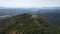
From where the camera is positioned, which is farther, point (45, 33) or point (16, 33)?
point (45, 33)

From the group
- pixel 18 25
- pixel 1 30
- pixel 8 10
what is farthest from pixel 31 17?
pixel 8 10

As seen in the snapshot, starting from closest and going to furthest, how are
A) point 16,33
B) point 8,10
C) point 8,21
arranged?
point 16,33 → point 8,21 → point 8,10

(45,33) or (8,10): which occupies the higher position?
(8,10)

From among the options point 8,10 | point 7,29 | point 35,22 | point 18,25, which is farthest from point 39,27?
point 8,10

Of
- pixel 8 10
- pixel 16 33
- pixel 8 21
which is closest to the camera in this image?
pixel 16 33

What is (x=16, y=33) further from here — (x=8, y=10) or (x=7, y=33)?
(x=8, y=10)

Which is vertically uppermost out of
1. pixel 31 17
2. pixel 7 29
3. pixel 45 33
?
pixel 31 17

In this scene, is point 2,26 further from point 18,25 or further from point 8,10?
point 8,10
